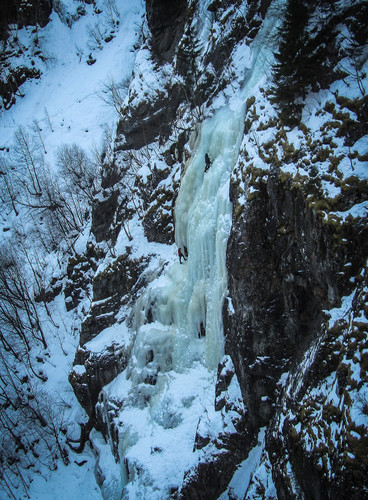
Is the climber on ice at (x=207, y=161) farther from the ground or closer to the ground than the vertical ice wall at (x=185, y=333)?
farther from the ground

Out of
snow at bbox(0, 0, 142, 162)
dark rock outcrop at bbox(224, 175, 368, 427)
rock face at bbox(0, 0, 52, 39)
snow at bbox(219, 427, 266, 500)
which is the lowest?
snow at bbox(219, 427, 266, 500)

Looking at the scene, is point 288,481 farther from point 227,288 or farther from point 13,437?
point 13,437

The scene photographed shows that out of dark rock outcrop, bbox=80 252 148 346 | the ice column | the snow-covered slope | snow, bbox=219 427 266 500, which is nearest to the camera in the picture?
the snow-covered slope

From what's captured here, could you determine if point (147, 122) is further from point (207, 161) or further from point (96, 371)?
point (96, 371)

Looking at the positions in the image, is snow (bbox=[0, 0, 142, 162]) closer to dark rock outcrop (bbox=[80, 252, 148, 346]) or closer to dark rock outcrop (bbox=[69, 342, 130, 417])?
dark rock outcrop (bbox=[80, 252, 148, 346])

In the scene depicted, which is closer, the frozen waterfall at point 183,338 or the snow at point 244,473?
the snow at point 244,473

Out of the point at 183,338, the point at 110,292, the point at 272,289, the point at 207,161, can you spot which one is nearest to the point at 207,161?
the point at 207,161

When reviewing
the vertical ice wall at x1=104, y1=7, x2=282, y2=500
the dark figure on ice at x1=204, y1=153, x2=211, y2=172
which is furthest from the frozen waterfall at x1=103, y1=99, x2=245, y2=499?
the dark figure on ice at x1=204, y1=153, x2=211, y2=172

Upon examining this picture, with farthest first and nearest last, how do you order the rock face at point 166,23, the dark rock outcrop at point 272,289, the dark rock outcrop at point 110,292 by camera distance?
the rock face at point 166,23
the dark rock outcrop at point 110,292
the dark rock outcrop at point 272,289

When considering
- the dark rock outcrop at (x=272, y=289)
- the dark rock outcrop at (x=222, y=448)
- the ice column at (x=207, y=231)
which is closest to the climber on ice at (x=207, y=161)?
the ice column at (x=207, y=231)

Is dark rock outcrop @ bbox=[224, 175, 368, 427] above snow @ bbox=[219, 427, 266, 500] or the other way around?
above

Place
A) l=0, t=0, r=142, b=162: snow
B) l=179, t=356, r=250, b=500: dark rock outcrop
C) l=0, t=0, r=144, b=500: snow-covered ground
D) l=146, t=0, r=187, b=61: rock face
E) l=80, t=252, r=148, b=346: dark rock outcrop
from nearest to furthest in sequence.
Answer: l=179, t=356, r=250, b=500: dark rock outcrop
l=80, t=252, r=148, b=346: dark rock outcrop
l=146, t=0, r=187, b=61: rock face
l=0, t=0, r=144, b=500: snow-covered ground
l=0, t=0, r=142, b=162: snow

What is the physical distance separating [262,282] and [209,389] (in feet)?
16.4

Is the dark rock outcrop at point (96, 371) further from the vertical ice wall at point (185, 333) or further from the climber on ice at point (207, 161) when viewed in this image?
the climber on ice at point (207, 161)
